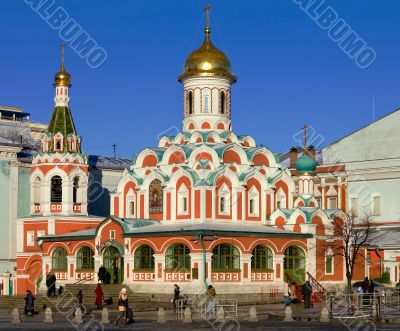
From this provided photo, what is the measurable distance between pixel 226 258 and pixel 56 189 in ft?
41.3

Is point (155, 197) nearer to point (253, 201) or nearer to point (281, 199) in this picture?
point (253, 201)

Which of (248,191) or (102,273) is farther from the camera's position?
(248,191)

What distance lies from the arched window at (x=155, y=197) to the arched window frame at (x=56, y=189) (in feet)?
20.4

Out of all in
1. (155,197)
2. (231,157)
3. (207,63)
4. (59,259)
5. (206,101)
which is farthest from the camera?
(206,101)

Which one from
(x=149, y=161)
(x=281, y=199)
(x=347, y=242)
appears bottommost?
(x=347, y=242)

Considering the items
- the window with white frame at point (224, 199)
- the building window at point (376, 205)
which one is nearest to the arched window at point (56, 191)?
the window with white frame at point (224, 199)

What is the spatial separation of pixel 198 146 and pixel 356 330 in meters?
20.3

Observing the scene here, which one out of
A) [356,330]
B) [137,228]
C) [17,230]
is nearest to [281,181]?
[137,228]

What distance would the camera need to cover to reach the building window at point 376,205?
5403cm

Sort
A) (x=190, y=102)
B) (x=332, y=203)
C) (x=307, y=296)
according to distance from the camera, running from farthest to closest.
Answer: (x=332, y=203) < (x=190, y=102) < (x=307, y=296)

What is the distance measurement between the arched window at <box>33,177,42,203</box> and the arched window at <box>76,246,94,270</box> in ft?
20.3

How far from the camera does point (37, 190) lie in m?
49.8

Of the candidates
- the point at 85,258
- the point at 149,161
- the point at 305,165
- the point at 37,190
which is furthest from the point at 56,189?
the point at 305,165

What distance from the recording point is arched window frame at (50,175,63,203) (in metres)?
48.9
